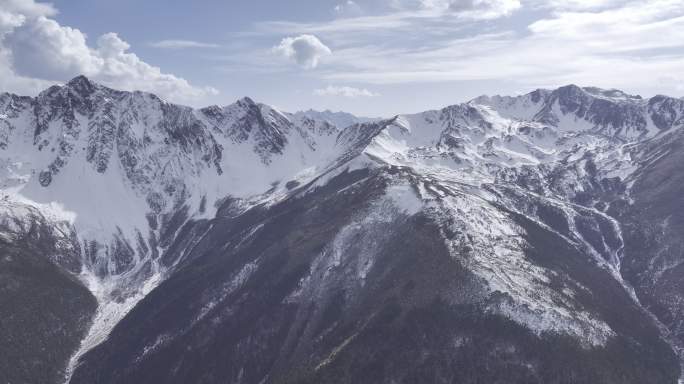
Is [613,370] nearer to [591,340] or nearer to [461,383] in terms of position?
[591,340]

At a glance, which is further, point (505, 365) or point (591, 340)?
point (591, 340)

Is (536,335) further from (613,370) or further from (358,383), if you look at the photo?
(358,383)

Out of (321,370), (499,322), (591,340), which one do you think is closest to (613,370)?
(591,340)

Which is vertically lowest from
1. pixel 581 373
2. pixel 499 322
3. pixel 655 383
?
pixel 655 383

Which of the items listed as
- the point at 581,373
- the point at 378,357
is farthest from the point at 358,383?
the point at 581,373

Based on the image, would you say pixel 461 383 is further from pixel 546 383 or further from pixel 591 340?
pixel 591 340

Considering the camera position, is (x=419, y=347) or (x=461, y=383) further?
(x=419, y=347)

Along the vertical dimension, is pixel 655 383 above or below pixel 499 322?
below

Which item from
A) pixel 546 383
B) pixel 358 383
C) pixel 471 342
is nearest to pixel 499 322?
pixel 471 342
